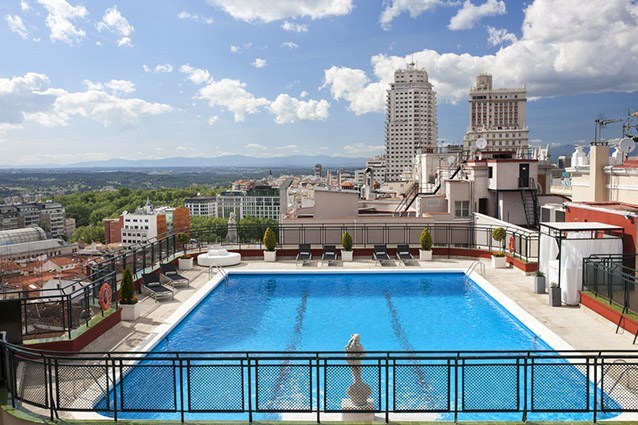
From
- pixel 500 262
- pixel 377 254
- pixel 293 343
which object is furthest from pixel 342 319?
pixel 500 262

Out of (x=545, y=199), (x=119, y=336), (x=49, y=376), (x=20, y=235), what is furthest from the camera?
(x=20, y=235)

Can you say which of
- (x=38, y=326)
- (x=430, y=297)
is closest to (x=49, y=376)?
(x=38, y=326)

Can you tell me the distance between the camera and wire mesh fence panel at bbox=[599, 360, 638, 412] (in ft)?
25.3

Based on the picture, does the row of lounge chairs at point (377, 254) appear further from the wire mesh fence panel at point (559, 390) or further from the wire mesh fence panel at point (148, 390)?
the wire mesh fence panel at point (148, 390)

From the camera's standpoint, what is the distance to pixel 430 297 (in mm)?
17312

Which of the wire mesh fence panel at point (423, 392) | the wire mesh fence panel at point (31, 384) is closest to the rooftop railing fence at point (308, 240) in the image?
the wire mesh fence panel at point (31, 384)

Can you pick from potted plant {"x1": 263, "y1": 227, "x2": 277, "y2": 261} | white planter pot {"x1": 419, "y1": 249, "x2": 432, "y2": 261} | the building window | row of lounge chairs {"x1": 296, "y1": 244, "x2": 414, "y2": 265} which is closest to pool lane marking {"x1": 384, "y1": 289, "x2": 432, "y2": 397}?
row of lounge chairs {"x1": 296, "y1": 244, "x2": 414, "y2": 265}

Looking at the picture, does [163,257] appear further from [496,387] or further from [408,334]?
[496,387]

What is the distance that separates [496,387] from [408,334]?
5.85m

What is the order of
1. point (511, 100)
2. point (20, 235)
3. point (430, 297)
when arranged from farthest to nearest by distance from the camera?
point (511, 100) < point (20, 235) < point (430, 297)

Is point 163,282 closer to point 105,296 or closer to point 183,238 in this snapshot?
point 183,238

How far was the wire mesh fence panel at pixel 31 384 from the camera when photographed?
7707mm

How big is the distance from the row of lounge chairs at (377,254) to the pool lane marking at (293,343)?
3.92 metres

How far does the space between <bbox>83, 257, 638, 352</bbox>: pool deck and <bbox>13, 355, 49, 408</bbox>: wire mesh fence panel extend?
3170 mm
